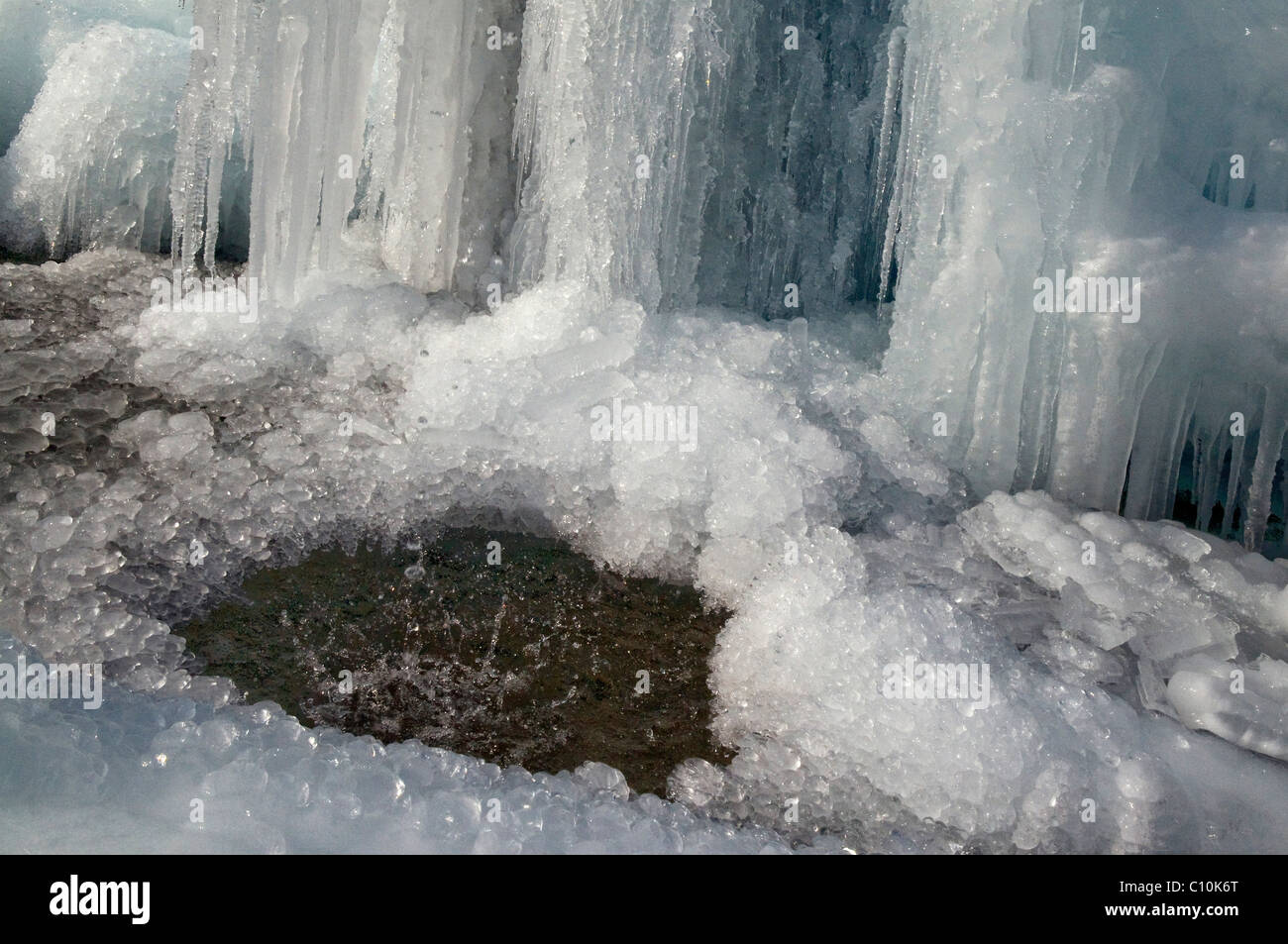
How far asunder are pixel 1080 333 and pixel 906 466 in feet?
2.59

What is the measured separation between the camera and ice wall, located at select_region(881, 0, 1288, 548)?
344 cm

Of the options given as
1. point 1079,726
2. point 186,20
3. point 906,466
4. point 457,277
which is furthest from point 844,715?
point 186,20

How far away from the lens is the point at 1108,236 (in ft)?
11.6

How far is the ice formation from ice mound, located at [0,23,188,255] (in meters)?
0.83

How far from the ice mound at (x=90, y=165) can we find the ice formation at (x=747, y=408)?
0.83 meters

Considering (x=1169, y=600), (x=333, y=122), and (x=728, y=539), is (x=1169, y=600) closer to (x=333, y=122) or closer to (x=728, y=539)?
(x=728, y=539)

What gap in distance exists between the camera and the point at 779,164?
206 inches

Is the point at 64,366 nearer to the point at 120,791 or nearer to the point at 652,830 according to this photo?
the point at 120,791

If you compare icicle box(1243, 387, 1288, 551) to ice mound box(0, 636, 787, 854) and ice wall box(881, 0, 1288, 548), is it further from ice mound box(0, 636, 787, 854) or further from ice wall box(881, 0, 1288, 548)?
ice mound box(0, 636, 787, 854)

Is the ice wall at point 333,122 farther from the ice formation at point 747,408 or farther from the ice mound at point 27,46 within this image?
the ice mound at point 27,46

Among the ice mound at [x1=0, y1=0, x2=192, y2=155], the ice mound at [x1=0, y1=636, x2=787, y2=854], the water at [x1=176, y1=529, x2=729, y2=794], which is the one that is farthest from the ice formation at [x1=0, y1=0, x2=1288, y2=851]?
the ice mound at [x1=0, y1=0, x2=192, y2=155]

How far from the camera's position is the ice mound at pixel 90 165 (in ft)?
20.4

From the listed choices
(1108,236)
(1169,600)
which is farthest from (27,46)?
(1169,600)
